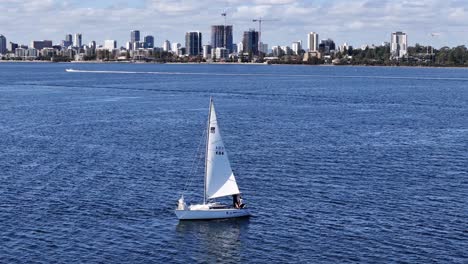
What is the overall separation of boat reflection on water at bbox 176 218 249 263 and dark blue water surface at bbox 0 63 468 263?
0.16 metres

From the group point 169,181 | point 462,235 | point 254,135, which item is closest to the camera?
point 462,235

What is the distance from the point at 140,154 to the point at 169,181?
708 inches

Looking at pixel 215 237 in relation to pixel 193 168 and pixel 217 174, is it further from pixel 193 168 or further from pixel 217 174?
pixel 193 168

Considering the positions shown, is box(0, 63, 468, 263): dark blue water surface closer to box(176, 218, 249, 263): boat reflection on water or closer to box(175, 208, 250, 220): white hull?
box(176, 218, 249, 263): boat reflection on water

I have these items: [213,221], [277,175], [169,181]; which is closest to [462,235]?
[213,221]

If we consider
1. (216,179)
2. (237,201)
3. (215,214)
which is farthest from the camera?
(216,179)

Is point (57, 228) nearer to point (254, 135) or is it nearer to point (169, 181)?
point (169, 181)

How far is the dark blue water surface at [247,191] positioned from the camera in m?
63.9

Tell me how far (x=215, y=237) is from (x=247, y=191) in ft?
49.4

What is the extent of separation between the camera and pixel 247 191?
3253 inches

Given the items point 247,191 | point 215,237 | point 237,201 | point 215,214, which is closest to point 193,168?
point 247,191

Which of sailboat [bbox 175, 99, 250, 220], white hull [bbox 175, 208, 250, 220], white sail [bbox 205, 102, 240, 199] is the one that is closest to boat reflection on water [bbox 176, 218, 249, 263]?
white hull [bbox 175, 208, 250, 220]

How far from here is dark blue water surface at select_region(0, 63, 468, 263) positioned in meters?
63.9

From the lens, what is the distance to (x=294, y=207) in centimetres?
7588
